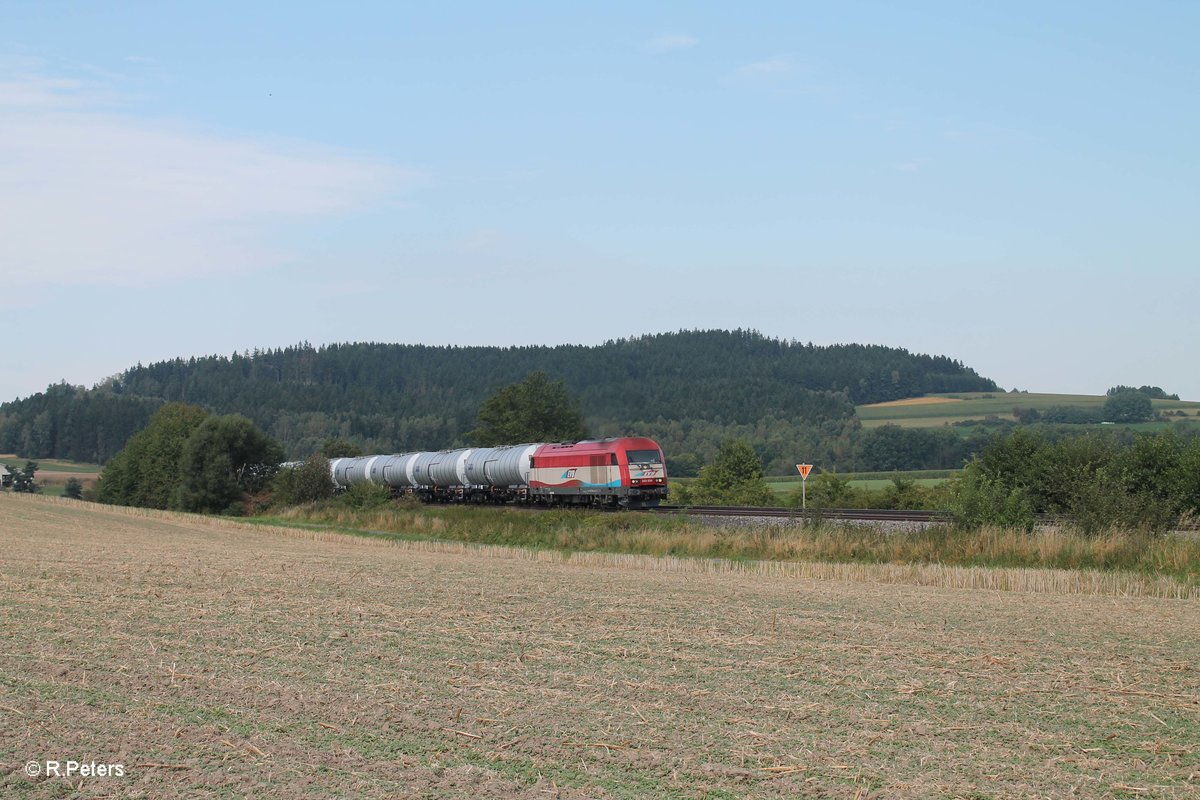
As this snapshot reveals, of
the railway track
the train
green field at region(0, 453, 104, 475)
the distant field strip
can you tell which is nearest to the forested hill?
green field at region(0, 453, 104, 475)

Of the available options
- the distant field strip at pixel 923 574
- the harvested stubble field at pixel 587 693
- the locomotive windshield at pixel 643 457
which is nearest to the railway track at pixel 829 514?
the locomotive windshield at pixel 643 457

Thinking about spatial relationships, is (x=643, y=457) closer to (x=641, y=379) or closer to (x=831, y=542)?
(x=831, y=542)

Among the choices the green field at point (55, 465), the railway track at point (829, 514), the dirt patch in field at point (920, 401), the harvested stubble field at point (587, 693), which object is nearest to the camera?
the harvested stubble field at point (587, 693)

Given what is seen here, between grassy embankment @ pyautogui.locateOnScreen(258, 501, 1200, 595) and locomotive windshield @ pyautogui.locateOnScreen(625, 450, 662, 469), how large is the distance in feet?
18.1

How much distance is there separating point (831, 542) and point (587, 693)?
71.3 ft

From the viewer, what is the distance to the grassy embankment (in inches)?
1063

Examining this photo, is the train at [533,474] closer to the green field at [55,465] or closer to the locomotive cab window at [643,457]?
the locomotive cab window at [643,457]

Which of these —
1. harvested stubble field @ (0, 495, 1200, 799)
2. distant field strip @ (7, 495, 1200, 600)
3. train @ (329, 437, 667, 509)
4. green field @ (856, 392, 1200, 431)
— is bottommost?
distant field strip @ (7, 495, 1200, 600)

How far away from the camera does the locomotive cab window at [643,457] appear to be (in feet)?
167

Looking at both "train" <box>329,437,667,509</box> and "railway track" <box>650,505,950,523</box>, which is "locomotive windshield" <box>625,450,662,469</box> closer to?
"train" <box>329,437,667,509</box>

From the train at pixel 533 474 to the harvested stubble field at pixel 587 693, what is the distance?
30892 mm

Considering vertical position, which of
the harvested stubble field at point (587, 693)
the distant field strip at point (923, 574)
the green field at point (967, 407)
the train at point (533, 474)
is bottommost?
the distant field strip at point (923, 574)

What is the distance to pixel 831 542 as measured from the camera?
3188 centimetres

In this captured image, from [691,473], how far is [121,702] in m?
90.2
